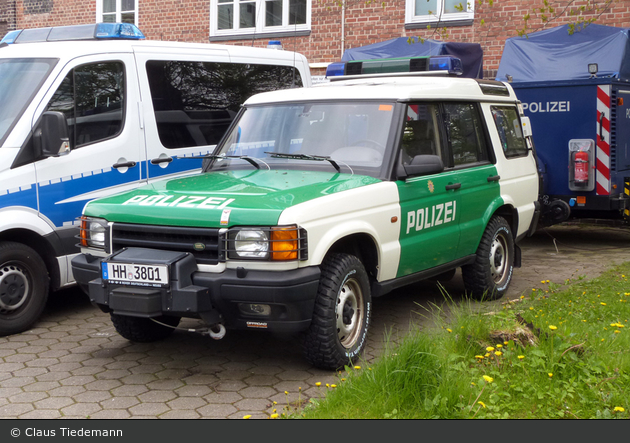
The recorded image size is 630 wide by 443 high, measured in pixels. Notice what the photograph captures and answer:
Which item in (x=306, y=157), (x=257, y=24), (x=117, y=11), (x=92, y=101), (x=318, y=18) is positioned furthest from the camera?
(x=117, y=11)

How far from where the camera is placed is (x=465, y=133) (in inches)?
263

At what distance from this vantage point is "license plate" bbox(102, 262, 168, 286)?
461 centimetres

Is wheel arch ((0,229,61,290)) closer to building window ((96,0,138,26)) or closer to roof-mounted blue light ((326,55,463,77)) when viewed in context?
roof-mounted blue light ((326,55,463,77))

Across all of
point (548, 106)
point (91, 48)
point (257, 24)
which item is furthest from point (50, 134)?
point (257, 24)

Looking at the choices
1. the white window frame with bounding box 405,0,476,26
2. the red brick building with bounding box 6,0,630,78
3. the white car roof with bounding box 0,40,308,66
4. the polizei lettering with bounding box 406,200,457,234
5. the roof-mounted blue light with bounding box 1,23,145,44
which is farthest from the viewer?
the white window frame with bounding box 405,0,476,26

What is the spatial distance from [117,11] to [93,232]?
1331 centimetres

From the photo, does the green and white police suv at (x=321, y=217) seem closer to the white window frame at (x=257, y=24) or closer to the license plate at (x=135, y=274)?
the license plate at (x=135, y=274)

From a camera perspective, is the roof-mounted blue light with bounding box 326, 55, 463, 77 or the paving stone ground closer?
the paving stone ground

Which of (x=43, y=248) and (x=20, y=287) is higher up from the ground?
(x=43, y=248)

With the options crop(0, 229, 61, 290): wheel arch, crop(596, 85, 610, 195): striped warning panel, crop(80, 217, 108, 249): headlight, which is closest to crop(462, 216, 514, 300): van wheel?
crop(596, 85, 610, 195): striped warning panel

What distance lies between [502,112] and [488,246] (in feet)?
4.74

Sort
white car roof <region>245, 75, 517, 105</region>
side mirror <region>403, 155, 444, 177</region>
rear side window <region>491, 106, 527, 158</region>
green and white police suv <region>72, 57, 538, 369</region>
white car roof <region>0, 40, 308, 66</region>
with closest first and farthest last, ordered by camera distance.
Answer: green and white police suv <region>72, 57, 538, 369</region> < side mirror <region>403, 155, 444, 177</region> < white car roof <region>245, 75, 517, 105</region> < white car roof <region>0, 40, 308, 66</region> < rear side window <region>491, 106, 527, 158</region>

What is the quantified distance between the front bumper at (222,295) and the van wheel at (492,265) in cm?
258

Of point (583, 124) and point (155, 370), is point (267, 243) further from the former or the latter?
point (583, 124)
